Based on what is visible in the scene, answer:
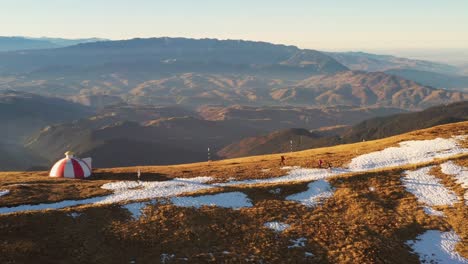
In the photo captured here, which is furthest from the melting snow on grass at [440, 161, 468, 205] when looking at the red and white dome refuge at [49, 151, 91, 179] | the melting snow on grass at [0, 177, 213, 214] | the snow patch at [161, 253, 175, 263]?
the red and white dome refuge at [49, 151, 91, 179]

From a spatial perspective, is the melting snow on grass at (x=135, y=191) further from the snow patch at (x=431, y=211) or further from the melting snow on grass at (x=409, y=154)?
the snow patch at (x=431, y=211)

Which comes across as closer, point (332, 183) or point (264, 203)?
point (264, 203)

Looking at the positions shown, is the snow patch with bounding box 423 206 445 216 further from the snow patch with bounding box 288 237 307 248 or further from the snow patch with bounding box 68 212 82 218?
the snow patch with bounding box 68 212 82 218

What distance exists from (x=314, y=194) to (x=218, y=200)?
13081 mm

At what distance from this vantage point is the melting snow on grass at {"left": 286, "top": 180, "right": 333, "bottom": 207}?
54.1 m

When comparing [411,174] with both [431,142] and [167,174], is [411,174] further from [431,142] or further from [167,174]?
[167,174]

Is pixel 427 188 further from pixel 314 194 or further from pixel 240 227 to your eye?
pixel 240 227

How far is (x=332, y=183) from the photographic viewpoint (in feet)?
196

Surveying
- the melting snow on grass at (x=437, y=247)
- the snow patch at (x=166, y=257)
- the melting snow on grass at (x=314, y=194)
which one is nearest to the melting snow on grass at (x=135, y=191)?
the melting snow on grass at (x=314, y=194)

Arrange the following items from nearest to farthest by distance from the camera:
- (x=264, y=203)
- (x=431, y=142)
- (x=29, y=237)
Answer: (x=29, y=237)
(x=264, y=203)
(x=431, y=142)

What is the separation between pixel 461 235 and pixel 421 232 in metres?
3.85

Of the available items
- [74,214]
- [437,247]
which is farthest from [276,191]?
[74,214]

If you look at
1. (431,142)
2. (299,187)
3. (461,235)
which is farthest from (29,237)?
(431,142)

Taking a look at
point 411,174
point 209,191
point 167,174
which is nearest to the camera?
point 209,191
